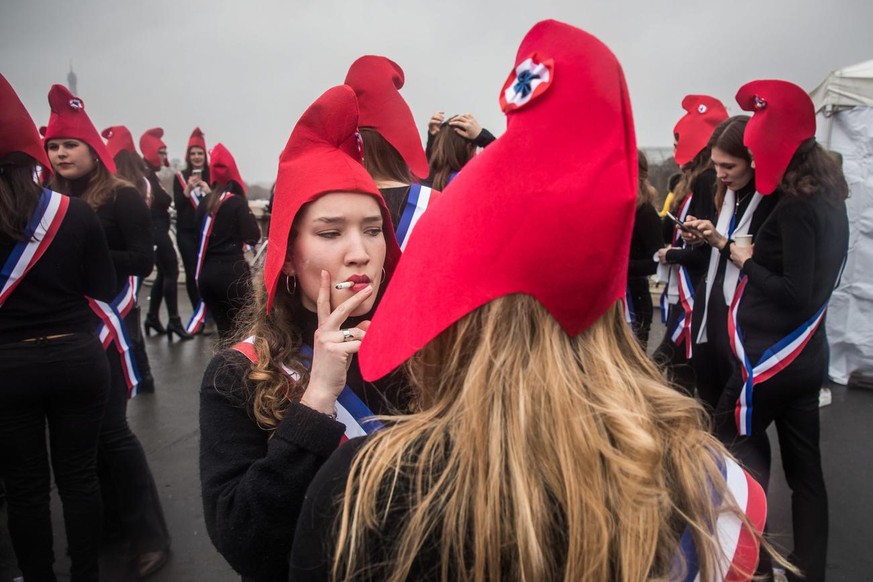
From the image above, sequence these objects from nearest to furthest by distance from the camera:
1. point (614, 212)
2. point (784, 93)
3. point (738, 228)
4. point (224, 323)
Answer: point (614, 212) → point (784, 93) → point (738, 228) → point (224, 323)

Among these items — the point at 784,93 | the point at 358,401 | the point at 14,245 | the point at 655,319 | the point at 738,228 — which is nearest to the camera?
the point at 358,401

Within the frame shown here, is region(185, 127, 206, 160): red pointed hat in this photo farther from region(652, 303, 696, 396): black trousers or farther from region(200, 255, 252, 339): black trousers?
region(652, 303, 696, 396): black trousers

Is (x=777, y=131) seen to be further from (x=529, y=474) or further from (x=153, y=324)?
(x=153, y=324)

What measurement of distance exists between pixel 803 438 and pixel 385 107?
2.25m

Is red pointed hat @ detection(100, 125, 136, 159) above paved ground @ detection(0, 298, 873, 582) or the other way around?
above

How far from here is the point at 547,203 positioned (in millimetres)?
878

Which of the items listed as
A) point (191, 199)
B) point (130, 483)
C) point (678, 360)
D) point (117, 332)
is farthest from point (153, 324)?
point (678, 360)

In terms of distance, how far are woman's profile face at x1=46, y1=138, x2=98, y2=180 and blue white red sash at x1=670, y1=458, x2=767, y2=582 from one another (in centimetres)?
331

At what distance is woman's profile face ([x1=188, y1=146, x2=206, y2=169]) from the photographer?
7277 millimetres

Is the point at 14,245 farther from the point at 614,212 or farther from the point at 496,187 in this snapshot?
the point at 614,212

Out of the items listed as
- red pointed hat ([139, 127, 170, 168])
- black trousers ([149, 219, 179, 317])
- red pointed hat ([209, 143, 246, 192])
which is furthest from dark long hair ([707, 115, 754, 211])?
red pointed hat ([139, 127, 170, 168])

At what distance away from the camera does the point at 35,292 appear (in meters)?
2.37

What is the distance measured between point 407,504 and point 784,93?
253cm

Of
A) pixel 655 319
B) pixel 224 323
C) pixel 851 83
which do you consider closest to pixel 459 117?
pixel 224 323
